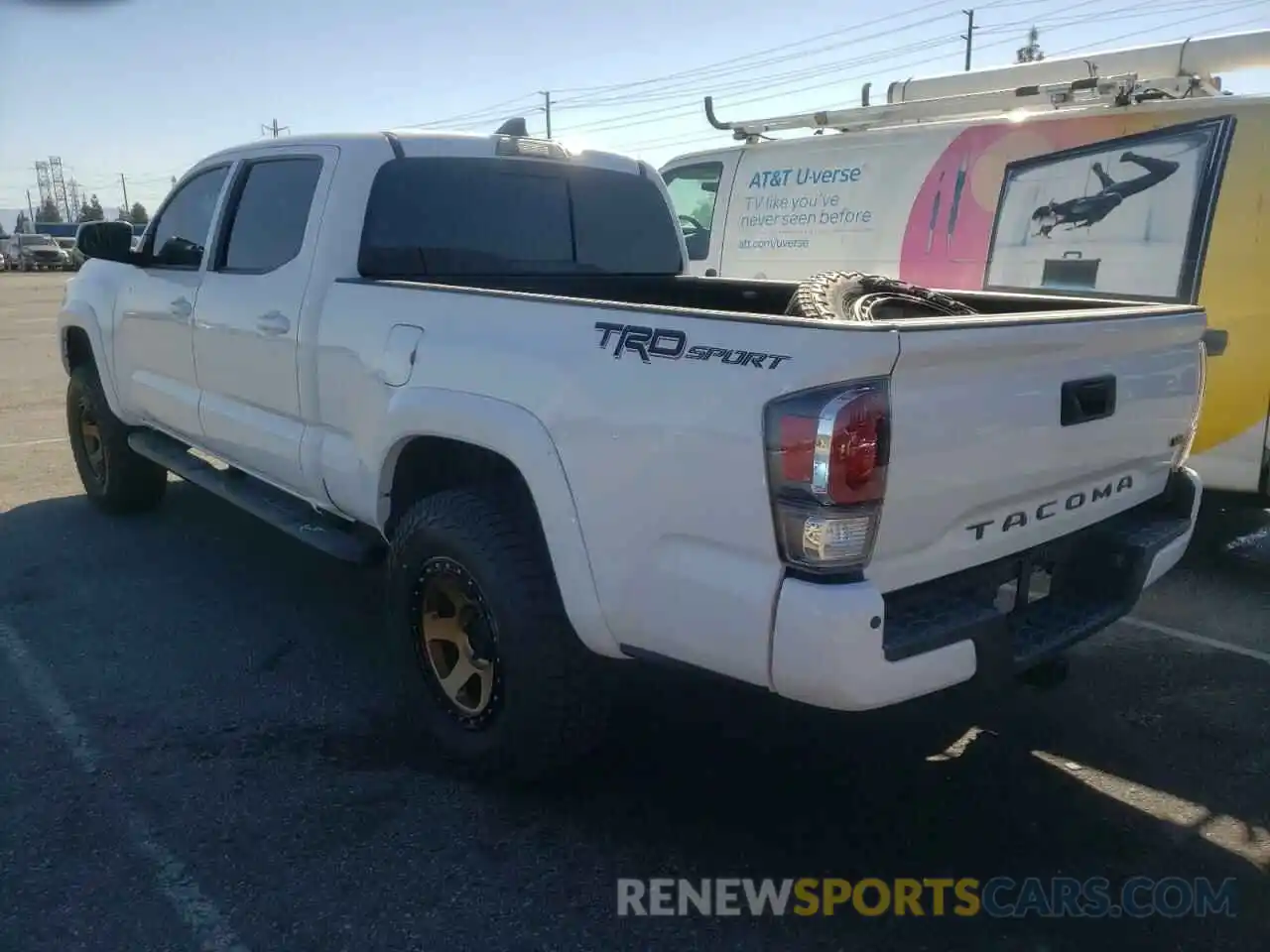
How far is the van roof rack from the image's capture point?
20.7 feet

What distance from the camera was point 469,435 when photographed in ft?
10.4

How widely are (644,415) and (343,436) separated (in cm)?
167

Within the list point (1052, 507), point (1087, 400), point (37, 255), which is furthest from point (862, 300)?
point (37, 255)

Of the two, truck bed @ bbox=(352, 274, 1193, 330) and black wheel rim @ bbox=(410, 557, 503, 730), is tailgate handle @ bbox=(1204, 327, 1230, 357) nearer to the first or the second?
truck bed @ bbox=(352, 274, 1193, 330)

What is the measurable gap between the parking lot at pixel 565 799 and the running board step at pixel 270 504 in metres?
0.53

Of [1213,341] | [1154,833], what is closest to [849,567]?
[1154,833]

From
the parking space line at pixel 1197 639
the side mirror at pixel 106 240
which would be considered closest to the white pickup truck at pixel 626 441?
the side mirror at pixel 106 240

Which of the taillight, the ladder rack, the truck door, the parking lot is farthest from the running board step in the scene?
the ladder rack

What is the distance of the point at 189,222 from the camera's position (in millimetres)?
5359

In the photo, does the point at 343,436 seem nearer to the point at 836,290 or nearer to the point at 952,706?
the point at 836,290

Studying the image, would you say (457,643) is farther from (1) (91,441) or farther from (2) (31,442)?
(2) (31,442)

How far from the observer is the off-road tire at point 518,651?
9.99 feet

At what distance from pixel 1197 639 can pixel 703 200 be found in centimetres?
533

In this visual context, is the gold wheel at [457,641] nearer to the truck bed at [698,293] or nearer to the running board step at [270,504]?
the running board step at [270,504]
